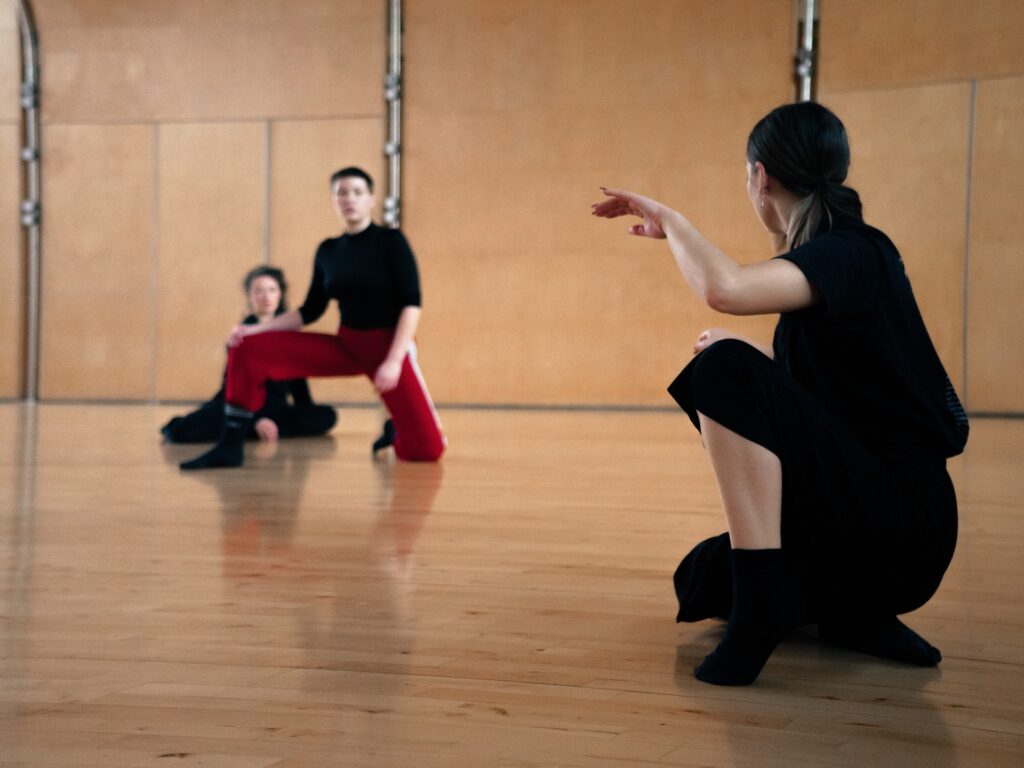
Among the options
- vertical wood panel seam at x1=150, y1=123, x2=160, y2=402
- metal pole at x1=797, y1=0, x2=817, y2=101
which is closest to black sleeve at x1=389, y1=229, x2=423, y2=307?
metal pole at x1=797, y1=0, x2=817, y2=101

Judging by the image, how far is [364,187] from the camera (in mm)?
4609

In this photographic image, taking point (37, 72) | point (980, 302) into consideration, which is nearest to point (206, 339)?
point (37, 72)

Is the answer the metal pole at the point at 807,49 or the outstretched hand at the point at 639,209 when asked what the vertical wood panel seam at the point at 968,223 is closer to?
the metal pole at the point at 807,49

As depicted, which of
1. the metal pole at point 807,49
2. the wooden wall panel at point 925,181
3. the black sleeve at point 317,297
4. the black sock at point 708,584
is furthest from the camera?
the metal pole at point 807,49

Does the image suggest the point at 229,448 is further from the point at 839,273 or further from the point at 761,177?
the point at 839,273

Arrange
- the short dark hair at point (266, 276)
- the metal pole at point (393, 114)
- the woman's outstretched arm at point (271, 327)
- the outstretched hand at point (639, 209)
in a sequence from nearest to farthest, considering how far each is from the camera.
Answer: the outstretched hand at point (639, 209), the woman's outstretched arm at point (271, 327), the short dark hair at point (266, 276), the metal pole at point (393, 114)

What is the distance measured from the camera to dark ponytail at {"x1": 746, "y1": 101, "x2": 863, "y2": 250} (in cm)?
161

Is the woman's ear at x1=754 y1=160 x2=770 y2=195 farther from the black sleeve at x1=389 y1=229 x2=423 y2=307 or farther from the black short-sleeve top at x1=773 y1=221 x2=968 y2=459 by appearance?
the black sleeve at x1=389 y1=229 x2=423 y2=307

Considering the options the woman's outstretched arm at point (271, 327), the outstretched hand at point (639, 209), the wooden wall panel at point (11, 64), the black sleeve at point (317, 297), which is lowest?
the woman's outstretched arm at point (271, 327)

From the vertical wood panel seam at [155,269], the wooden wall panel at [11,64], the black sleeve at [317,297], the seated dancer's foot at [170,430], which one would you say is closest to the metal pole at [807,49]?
the black sleeve at [317,297]

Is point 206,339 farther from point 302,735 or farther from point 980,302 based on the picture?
point 302,735

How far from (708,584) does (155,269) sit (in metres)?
8.17

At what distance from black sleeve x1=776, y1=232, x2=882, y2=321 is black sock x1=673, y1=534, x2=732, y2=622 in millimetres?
413

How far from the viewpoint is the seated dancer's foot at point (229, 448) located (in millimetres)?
4309
